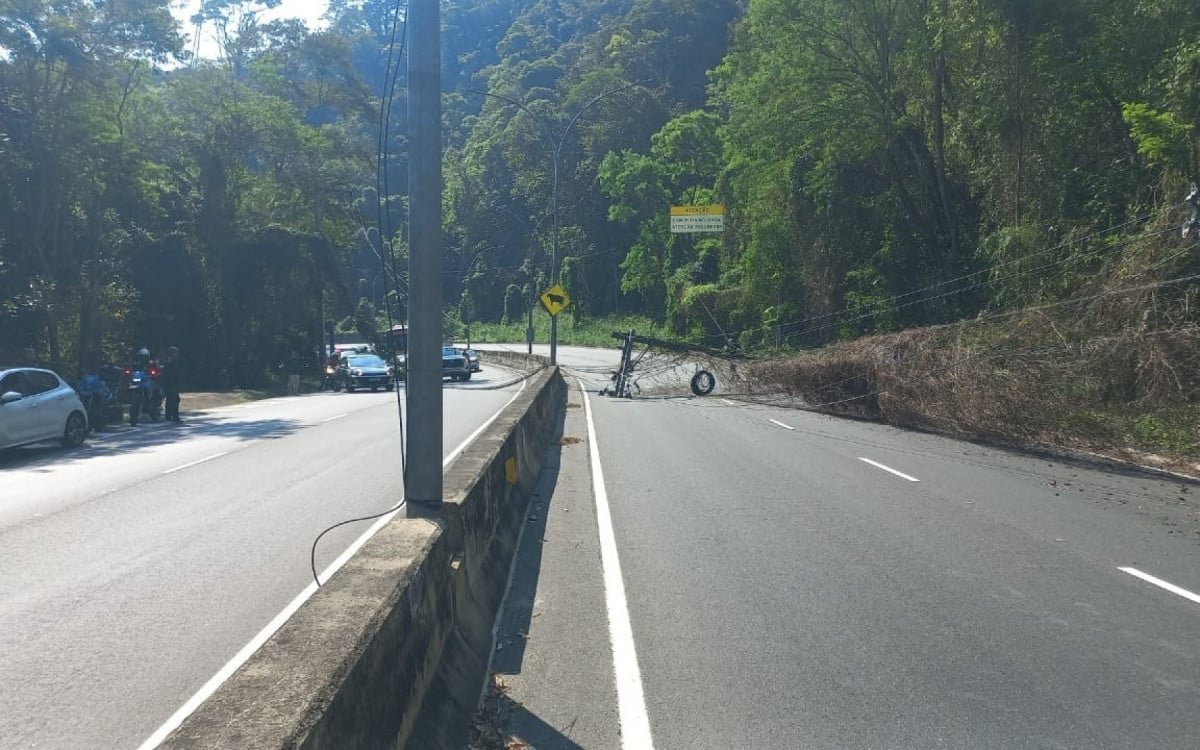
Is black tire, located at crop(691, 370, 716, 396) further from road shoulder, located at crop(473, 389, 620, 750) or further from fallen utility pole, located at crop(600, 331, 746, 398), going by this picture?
road shoulder, located at crop(473, 389, 620, 750)

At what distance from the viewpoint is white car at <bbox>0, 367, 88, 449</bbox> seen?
16.6 meters

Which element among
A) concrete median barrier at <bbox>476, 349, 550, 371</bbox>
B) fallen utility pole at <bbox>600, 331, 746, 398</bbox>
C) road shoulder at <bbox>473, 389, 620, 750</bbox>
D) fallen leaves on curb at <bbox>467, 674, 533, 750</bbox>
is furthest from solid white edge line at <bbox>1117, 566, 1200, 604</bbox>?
concrete median barrier at <bbox>476, 349, 550, 371</bbox>

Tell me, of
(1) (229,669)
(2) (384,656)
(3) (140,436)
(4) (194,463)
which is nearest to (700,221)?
(3) (140,436)

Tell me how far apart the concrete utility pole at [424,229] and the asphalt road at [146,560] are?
1848 millimetres

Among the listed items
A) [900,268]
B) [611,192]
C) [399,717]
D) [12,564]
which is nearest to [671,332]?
[611,192]

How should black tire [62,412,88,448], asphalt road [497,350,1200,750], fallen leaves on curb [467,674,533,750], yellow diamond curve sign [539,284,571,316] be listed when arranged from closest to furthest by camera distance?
fallen leaves on curb [467,674,533,750] → asphalt road [497,350,1200,750] → black tire [62,412,88,448] → yellow diamond curve sign [539,284,571,316]

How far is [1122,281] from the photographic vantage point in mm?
17250

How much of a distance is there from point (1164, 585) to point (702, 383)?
24.4m

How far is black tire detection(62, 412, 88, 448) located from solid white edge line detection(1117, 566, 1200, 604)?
17.0m

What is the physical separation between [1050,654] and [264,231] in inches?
1719

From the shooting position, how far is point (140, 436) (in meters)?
21.4

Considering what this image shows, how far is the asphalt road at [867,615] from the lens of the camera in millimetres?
5355

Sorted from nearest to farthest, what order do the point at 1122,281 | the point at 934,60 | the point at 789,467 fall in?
the point at 789,467 → the point at 1122,281 → the point at 934,60

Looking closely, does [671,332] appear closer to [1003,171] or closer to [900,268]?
[900,268]
